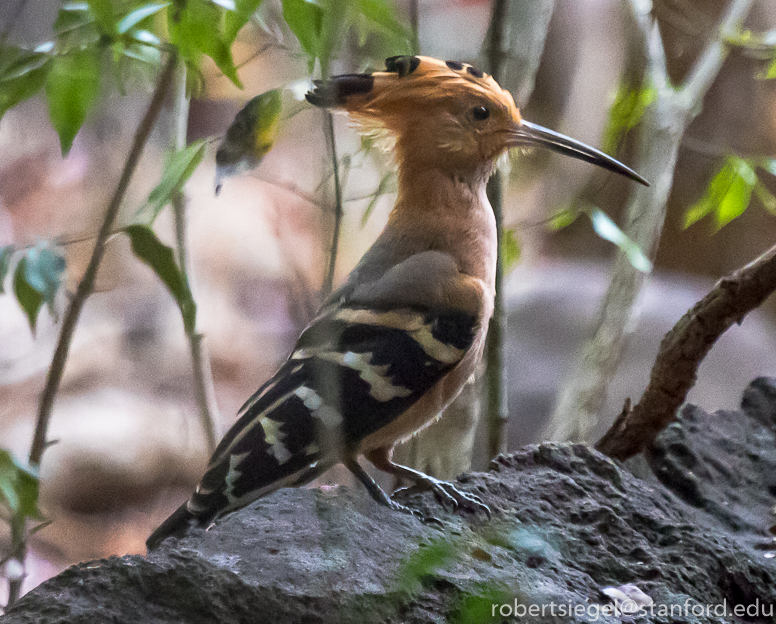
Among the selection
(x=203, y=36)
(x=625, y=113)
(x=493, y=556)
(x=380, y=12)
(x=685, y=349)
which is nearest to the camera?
(x=380, y=12)

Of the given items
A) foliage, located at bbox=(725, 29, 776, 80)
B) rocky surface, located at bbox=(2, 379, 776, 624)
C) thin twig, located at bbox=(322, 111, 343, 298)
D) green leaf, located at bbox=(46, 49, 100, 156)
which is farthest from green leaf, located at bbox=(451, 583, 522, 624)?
foliage, located at bbox=(725, 29, 776, 80)

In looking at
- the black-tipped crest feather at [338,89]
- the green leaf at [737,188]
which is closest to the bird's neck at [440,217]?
the black-tipped crest feather at [338,89]

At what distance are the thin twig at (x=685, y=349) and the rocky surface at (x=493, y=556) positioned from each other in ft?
0.21

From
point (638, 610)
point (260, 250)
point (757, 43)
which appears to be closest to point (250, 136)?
point (260, 250)

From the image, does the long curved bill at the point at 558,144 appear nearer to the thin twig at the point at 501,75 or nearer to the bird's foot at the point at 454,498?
the thin twig at the point at 501,75

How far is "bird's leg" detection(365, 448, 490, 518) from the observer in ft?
3.21

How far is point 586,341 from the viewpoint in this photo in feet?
6.19

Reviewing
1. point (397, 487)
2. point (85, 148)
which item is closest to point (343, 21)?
point (85, 148)

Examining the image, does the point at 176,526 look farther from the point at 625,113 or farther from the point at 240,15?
the point at 625,113

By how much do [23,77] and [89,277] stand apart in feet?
0.85

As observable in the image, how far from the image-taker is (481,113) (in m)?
0.97

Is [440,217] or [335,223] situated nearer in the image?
[335,223]

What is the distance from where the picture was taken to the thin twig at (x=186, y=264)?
0.93 m

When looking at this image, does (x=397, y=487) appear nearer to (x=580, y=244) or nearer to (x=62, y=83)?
(x=62, y=83)
